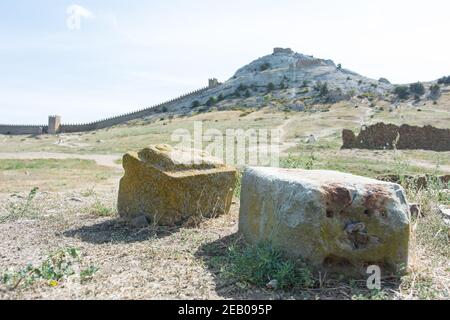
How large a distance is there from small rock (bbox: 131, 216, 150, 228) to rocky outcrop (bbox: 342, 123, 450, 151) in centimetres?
1908

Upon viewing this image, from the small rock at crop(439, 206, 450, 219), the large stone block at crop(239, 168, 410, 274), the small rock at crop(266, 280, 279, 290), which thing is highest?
the large stone block at crop(239, 168, 410, 274)

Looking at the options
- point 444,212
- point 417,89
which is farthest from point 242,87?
point 444,212

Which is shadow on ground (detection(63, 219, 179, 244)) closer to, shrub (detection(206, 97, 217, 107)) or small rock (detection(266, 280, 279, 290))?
small rock (detection(266, 280, 279, 290))

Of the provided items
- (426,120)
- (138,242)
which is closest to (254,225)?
(138,242)

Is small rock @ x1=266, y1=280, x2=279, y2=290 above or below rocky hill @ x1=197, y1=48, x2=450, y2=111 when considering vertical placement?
below

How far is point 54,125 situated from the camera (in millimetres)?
73812

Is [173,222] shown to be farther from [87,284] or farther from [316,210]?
[316,210]

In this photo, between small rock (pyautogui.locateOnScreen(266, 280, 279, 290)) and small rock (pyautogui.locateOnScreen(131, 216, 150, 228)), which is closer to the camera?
small rock (pyautogui.locateOnScreen(266, 280, 279, 290))

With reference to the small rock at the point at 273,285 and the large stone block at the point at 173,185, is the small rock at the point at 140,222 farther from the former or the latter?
the small rock at the point at 273,285

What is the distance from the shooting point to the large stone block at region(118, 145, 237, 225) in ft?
21.2

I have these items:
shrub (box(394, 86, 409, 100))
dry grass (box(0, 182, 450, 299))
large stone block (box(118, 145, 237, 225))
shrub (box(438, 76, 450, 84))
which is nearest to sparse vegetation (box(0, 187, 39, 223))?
dry grass (box(0, 182, 450, 299))

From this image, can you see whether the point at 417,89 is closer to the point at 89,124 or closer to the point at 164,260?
the point at 89,124

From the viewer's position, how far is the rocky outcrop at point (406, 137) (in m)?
23.6

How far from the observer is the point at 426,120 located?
35188mm
